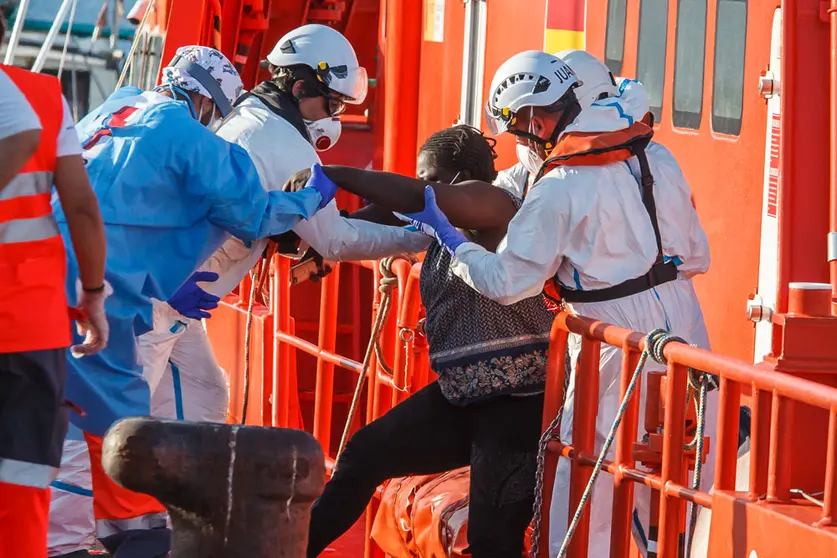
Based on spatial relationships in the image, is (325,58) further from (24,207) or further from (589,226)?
(24,207)

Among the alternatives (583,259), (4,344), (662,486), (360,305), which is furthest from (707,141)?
(360,305)

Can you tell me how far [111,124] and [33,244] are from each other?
1.11 m

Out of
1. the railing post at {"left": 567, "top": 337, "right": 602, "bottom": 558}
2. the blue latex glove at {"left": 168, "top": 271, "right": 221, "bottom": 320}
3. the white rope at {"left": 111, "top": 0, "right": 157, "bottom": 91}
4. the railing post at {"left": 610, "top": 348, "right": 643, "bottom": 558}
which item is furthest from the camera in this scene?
the white rope at {"left": 111, "top": 0, "right": 157, "bottom": 91}

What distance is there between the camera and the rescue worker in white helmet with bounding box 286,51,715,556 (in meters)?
4.00

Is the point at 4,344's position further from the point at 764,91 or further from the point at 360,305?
the point at 360,305

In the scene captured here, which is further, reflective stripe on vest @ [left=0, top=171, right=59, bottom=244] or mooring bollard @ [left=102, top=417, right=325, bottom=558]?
reflective stripe on vest @ [left=0, top=171, right=59, bottom=244]

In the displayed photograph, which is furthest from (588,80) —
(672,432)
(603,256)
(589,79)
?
(672,432)

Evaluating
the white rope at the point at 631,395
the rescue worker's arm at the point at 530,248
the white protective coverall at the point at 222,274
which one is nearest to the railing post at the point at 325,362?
the white protective coverall at the point at 222,274

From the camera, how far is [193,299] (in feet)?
15.5

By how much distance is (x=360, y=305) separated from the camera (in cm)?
955

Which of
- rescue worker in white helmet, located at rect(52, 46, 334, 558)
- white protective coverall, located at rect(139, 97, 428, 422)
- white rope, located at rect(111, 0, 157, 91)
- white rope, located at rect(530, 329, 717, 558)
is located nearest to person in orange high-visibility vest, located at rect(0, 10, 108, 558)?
rescue worker in white helmet, located at rect(52, 46, 334, 558)

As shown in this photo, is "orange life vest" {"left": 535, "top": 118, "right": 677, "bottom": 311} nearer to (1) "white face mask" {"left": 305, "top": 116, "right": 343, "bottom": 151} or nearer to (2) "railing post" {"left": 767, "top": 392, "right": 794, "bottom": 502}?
(2) "railing post" {"left": 767, "top": 392, "right": 794, "bottom": 502}

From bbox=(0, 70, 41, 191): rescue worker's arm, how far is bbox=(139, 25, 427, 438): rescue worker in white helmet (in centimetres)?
155

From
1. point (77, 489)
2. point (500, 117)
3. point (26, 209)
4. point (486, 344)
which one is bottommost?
point (77, 489)
